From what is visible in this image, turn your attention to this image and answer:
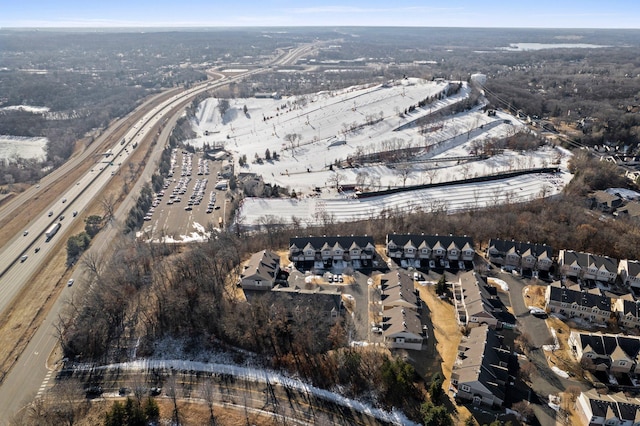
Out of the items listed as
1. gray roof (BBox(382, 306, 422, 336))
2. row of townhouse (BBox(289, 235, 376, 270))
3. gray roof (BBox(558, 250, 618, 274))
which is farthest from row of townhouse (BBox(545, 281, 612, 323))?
row of townhouse (BBox(289, 235, 376, 270))

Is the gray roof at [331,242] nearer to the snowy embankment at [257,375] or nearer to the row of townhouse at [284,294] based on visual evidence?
the row of townhouse at [284,294]

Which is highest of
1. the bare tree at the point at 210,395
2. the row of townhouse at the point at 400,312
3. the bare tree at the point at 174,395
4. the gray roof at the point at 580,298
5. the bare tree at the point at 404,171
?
the bare tree at the point at 404,171

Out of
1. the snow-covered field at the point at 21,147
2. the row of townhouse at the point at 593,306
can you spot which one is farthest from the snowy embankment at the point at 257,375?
the snow-covered field at the point at 21,147

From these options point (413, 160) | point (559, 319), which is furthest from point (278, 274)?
point (413, 160)

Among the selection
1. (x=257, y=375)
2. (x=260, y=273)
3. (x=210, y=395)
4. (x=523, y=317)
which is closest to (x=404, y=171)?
(x=523, y=317)

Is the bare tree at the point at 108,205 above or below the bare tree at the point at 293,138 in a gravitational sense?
below

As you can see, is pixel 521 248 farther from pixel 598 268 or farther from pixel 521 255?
pixel 598 268
